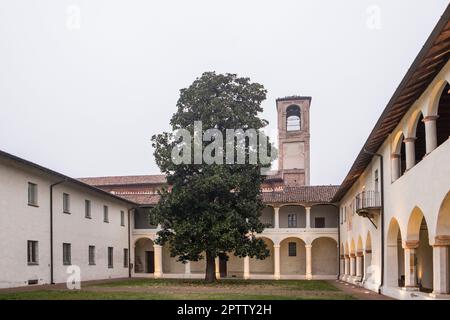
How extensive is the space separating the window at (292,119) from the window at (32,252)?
107 feet

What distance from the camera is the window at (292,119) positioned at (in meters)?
54.2

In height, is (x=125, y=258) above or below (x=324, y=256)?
above

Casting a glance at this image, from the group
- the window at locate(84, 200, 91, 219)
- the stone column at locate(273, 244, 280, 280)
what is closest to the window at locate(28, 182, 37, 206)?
the window at locate(84, 200, 91, 219)

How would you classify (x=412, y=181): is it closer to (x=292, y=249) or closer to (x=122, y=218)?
(x=122, y=218)

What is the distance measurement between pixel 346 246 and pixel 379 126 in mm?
19005

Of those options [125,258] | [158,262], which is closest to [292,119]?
[158,262]

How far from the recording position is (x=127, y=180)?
179ft

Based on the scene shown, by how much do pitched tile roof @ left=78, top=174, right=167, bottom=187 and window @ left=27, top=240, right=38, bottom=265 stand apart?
26819 mm

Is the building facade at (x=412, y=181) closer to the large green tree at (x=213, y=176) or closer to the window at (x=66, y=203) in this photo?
the large green tree at (x=213, y=176)

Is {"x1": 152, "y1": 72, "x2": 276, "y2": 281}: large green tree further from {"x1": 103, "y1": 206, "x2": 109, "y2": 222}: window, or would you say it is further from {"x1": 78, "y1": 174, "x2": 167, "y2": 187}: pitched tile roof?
{"x1": 78, "y1": 174, "x2": 167, "y2": 187}: pitched tile roof

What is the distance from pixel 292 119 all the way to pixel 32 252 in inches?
1326

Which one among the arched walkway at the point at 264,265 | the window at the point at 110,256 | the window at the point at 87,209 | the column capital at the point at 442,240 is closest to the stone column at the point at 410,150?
the column capital at the point at 442,240

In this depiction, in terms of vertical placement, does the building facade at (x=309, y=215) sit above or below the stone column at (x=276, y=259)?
above
